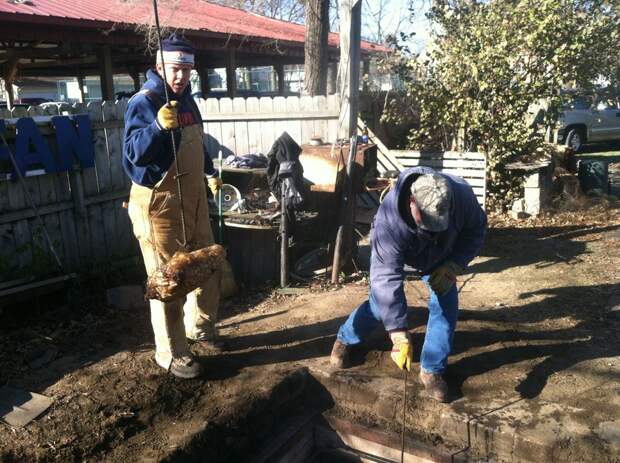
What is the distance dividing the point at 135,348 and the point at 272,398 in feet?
4.20

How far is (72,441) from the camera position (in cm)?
307

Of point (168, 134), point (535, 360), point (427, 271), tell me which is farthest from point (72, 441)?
point (535, 360)

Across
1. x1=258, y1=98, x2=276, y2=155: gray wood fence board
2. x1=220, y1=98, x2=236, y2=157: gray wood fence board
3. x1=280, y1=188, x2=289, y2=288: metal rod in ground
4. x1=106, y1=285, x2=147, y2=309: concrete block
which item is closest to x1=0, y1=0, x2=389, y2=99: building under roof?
x1=220, y1=98, x2=236, y2=157: gray wood fence board

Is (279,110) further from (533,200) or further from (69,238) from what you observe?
(533,200)

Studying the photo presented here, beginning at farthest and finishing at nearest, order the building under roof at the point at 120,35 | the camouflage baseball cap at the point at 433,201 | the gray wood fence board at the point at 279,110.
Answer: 1. the building under roof at the point at 120,35
2. the gray wood fence board at the point at 279,110
3. the camouflage baseball cap at the point at 433,201

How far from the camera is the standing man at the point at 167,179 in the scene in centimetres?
330

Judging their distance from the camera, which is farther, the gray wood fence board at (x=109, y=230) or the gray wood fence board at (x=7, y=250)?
the gray wood fence board at (x=109, y=230)

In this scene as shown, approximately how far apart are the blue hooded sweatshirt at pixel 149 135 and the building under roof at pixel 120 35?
6269mm

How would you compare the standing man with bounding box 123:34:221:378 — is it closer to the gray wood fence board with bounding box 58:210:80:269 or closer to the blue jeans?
the blue jeans

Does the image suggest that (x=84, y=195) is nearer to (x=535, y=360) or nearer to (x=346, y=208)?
(x=346, y=208)

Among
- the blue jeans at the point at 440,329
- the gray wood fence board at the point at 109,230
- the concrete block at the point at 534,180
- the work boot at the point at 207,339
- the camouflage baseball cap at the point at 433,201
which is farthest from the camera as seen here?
the concrete block at the point at 534,180

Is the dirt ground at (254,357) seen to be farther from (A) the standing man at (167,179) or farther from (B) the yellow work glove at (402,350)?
(B) the yellow work glove at (402,350)

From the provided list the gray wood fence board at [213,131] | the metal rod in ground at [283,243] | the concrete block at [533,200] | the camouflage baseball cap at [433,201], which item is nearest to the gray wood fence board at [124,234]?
the metal rod in ground at [283,243]

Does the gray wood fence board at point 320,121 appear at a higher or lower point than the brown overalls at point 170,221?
higher
